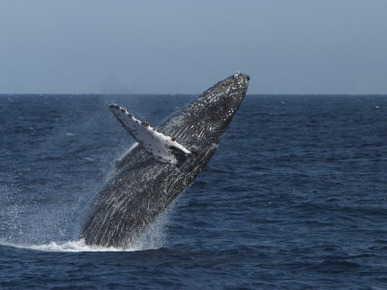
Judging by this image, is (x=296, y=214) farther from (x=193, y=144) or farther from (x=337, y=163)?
(x=337, y=163)

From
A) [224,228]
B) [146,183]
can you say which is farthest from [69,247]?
[224,228]

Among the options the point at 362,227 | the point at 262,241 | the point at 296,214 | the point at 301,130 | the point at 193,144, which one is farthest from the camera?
the point at 301,130

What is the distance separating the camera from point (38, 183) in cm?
2812

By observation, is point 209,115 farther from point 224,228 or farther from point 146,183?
point 224,228

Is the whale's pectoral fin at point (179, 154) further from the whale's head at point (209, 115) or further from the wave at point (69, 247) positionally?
the wave at point (69, 247)

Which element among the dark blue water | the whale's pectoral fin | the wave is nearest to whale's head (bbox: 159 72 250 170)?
the whale's pectoral fin

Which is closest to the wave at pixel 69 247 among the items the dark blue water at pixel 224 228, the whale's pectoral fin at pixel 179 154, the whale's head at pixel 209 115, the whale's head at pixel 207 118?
the dark blue water at pixel 224 228

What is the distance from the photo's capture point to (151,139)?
14250 mm

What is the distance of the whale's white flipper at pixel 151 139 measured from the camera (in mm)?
14031

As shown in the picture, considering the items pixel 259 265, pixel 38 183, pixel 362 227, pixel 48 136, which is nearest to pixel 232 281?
pixel 259 265

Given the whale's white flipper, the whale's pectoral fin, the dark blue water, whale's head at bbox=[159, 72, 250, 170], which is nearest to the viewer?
the whale's white flipper

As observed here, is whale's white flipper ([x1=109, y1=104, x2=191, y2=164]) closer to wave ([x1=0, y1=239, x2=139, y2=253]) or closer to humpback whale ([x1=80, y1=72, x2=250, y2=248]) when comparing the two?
humpback whale ([x1=80, y1=72, x2=250, y2=248])

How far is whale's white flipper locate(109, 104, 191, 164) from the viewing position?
14031 mm

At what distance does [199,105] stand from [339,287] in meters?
4.37
